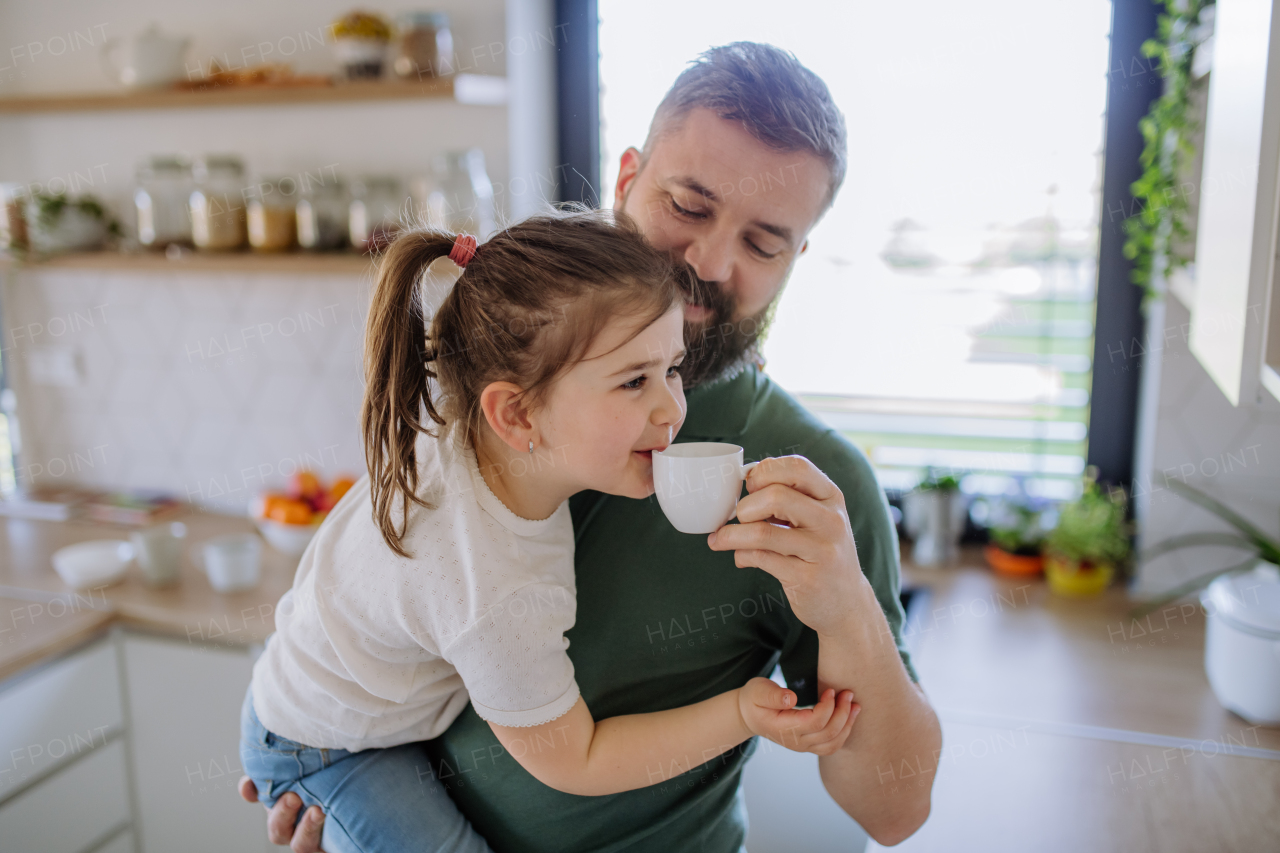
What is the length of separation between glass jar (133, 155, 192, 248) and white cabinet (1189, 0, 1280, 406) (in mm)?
2328

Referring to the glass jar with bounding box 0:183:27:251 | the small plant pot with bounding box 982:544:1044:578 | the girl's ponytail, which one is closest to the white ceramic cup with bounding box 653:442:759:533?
the girl's ponytail

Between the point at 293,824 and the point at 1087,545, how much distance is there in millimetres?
1776

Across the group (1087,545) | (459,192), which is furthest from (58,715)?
(1087,545)

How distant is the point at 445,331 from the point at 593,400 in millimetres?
219

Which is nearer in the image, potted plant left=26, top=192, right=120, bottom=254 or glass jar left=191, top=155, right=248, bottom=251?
glass jar left=191, top=155, right=248, bottom=251

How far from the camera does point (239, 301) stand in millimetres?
2613

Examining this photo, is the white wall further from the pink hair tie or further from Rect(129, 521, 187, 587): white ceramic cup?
Rect(129, 521, 187, 587): white ceramic cup

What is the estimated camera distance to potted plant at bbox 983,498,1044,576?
88.3 inches

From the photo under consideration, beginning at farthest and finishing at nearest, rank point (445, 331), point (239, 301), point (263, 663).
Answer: point (239, 301)
point (263, 663)
point (445, 331)

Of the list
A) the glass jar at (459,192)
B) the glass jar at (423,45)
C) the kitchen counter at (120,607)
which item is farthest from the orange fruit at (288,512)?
the glass jar at (423,45)

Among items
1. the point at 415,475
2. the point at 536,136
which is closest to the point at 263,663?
the point at 415,475

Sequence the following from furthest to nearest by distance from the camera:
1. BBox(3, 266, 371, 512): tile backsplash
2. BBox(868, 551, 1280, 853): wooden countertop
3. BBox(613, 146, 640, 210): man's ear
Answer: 1. BBox(3, 266, 371, 512): tile backsplash
2. BBox(868, 551, 1280, 853): wooden countertop
3. BBox(613, 146, 640, 210): man's ear

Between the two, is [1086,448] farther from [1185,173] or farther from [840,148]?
[840,148]

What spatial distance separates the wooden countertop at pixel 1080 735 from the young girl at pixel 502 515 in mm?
359
